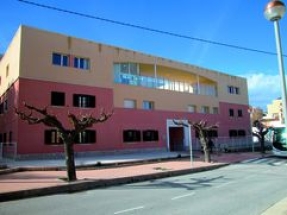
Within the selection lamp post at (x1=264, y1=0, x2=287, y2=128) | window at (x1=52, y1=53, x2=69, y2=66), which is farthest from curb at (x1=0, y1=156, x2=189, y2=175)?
lamp post at (x1=264, y1=0, x2=287, y2=128)

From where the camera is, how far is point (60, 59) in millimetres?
27391

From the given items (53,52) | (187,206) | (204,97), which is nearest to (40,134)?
(53,52)

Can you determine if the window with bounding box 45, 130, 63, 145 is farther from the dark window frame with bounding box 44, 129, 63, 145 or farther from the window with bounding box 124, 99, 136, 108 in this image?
the window with bounding box 124, 99, 136, 108

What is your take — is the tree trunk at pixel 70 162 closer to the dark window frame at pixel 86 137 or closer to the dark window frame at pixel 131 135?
the dark window frame at pixel 86 137

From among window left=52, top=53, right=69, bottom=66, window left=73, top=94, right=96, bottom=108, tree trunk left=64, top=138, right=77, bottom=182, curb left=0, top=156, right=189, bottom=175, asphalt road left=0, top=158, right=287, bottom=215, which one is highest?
window left=52, top=53, right=69, bottom=66

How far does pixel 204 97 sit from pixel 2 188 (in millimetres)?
33196

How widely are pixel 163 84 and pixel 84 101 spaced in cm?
1162

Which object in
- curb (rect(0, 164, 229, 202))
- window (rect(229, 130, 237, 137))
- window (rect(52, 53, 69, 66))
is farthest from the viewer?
window (rect(229, 130, 237, 137))

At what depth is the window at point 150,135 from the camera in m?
33.0

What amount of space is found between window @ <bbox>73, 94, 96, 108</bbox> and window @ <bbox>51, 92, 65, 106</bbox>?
45.5 inches

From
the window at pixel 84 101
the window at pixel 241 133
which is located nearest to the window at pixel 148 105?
the window at pixel 84 101

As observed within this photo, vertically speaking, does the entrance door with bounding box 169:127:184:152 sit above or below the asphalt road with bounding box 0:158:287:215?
above

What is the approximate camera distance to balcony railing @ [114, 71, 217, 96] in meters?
32.2

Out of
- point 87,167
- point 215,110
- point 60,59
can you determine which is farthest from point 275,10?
point 215,110
